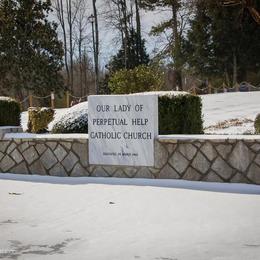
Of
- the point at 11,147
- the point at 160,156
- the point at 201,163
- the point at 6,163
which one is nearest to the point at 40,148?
the point at 11,147

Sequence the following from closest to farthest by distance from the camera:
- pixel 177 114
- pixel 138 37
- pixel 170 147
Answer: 1. pixel 170 147
2. pixel 177 114
3. pixel 138 37

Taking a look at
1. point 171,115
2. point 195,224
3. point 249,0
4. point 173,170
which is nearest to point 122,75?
point 249,0

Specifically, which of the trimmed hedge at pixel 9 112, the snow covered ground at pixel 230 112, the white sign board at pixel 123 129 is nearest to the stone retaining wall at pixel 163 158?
the white sign board at pixel 123 129

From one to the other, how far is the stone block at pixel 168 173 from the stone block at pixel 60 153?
195cm

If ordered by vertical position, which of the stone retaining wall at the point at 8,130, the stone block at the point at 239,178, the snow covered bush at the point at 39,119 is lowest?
the stone block at the point at 239,178

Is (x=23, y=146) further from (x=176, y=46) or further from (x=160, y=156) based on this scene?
(x=176, y=46)

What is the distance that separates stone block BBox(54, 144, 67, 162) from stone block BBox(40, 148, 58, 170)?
0.27ft

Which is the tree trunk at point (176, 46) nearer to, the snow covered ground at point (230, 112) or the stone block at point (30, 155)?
the snow covered ground at point (230, 112)

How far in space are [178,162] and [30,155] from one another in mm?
3052

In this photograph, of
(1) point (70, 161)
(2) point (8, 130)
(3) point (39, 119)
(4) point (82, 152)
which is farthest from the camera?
(3) point (39, 119)

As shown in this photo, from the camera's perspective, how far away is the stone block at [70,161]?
29.7ft

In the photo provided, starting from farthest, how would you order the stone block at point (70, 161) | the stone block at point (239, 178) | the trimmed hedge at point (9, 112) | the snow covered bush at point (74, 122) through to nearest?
the trimmed hedge at point (9, 112) < the snow covered bush at point (74, 122) < the stone block at point (70, 161) < the stone block at point (239, 178)

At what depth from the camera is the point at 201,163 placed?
7914mm

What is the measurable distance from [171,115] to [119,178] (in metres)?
1.95
